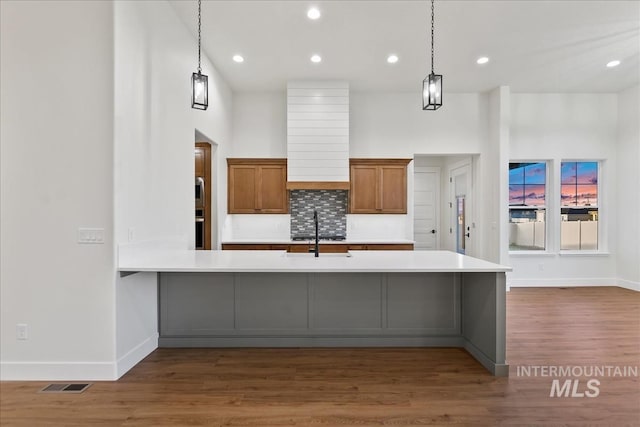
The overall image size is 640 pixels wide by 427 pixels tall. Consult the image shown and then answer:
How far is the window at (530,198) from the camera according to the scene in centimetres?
653

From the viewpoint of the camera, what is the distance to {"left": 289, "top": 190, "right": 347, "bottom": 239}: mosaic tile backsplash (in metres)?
6.12

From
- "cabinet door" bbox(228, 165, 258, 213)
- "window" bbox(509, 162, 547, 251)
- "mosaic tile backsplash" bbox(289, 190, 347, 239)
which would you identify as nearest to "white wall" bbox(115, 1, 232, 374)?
"cabinet door" bbox(228, 165, 258, 213)

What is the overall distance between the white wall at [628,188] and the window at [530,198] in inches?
49.7

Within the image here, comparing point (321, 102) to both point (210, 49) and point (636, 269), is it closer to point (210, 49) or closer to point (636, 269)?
point (210, 49)

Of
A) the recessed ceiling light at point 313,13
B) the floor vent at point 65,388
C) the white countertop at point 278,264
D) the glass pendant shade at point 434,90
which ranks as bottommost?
the floor vent at point 65,388

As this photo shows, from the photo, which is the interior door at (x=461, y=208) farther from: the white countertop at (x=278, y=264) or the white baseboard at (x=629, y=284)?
the white countertop at (x=278, y=264)

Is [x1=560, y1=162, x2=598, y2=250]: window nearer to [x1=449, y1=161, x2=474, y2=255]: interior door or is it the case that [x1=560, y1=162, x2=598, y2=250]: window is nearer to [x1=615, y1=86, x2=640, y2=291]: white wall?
[x1=615, y1=86, x2=640, y2=291]: white wall

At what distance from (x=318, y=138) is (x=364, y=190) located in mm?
1142

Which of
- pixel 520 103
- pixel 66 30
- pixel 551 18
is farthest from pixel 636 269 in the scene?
pixel 66 30

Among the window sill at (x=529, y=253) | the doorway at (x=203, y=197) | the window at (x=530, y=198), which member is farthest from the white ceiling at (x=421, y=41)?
the window sill at (x=529, y=253)

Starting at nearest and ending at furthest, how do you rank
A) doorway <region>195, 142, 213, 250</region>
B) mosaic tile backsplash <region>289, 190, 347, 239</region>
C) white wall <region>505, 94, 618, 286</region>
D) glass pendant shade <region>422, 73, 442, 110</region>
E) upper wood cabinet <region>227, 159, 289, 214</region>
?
glass pendant shade <region>422, 73, 442, 110</region> → doorway <region>195, 142, 213, 250</region> → upper wood cabinet <region>227, 159, 289, 214</region> → mosaic tile backsplash <region>289, 190, 347, 239</region> → white wall <region>505, 94, 618, 286</region>

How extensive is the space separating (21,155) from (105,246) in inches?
37.5

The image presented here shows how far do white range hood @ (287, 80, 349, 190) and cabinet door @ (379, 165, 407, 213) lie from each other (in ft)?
2.24

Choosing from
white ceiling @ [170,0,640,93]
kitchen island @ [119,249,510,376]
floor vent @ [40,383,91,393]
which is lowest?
floor vent @ [40,383,91,393]
